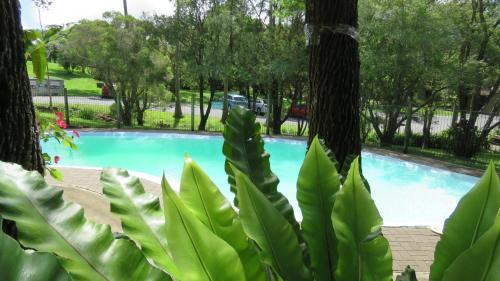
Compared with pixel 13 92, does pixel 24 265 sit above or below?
below

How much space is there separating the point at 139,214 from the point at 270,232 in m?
0.36

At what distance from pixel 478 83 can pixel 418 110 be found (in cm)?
195

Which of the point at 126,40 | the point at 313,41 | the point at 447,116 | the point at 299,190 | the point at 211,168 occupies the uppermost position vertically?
the point at 126,40

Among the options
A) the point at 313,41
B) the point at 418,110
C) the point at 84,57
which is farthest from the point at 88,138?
the point at 313,41

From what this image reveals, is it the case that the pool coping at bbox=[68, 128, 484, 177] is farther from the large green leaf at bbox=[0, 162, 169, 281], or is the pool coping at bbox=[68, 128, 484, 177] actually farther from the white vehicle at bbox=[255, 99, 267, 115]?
the large green leaf at bbox=[0, 162, 169, 281]

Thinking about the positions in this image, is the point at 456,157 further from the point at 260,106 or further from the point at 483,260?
the point at 483,260

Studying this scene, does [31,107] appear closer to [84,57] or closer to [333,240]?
[333,240]

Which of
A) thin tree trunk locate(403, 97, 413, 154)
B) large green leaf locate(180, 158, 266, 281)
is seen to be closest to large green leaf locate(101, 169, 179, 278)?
large green leaf locate(180, 158, 266, 281)

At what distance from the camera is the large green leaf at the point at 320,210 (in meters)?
1.03

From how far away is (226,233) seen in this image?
0.90 m

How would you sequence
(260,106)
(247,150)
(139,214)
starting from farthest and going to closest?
(260,106), (247,150), (139,214)

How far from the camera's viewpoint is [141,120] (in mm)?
17234

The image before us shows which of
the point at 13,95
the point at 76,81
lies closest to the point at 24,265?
the point at 13,95

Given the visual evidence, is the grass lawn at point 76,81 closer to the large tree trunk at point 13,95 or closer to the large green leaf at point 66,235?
the large tree trunk at point 13,95
